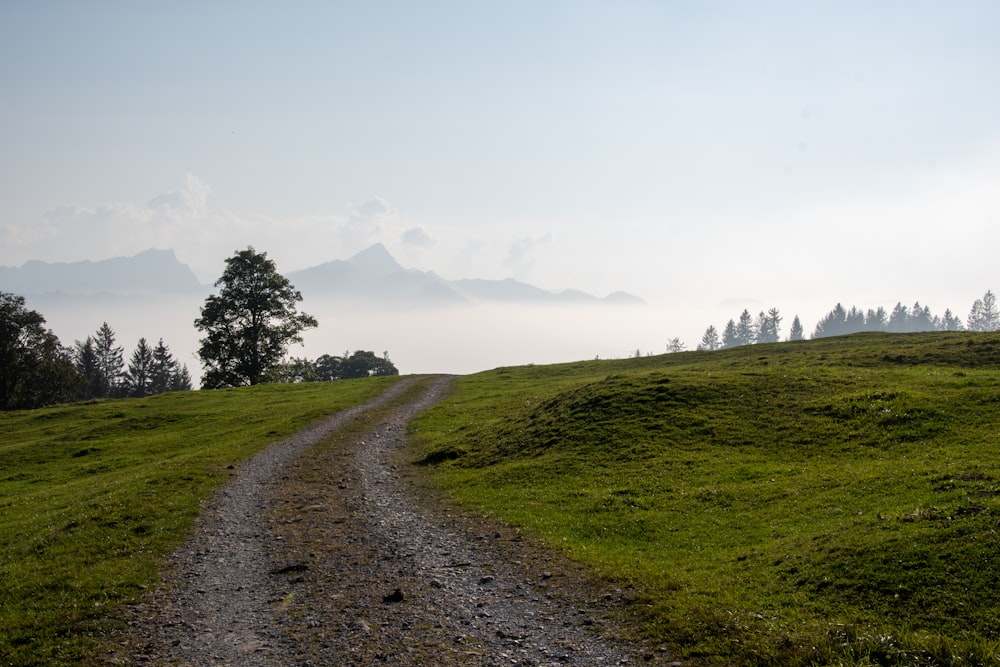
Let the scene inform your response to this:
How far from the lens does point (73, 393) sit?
9625 cm

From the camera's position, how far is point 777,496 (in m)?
20.7

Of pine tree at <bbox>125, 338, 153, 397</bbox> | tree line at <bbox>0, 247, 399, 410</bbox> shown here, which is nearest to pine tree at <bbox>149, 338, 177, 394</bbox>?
pine tree at <bbox>125, 338, 153, 397</bbox>

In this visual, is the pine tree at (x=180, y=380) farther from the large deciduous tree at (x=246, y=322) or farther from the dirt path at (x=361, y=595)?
the dirt path at (x=361, y=595)

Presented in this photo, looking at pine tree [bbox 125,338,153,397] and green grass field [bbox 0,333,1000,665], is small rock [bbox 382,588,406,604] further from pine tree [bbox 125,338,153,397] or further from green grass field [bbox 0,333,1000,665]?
pine tree [bbox 125,338,153,397]

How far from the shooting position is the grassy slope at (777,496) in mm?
12016

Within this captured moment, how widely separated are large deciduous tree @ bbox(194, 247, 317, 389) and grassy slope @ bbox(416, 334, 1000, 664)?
54.5 m

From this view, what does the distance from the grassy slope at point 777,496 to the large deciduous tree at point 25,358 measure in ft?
244

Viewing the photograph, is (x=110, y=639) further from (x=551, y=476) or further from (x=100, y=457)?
(x=100, y=457)

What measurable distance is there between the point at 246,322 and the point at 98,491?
210ft

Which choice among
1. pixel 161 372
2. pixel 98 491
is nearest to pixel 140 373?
pixel 161 372

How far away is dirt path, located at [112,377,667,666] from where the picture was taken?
40.7 feet

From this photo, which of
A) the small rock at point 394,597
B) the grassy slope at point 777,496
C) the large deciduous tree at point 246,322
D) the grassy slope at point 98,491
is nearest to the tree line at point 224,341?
the large deciduous tree at point 246,322

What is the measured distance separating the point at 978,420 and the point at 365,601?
26.7m

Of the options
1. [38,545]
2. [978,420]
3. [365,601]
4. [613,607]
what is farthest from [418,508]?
[978,420]
